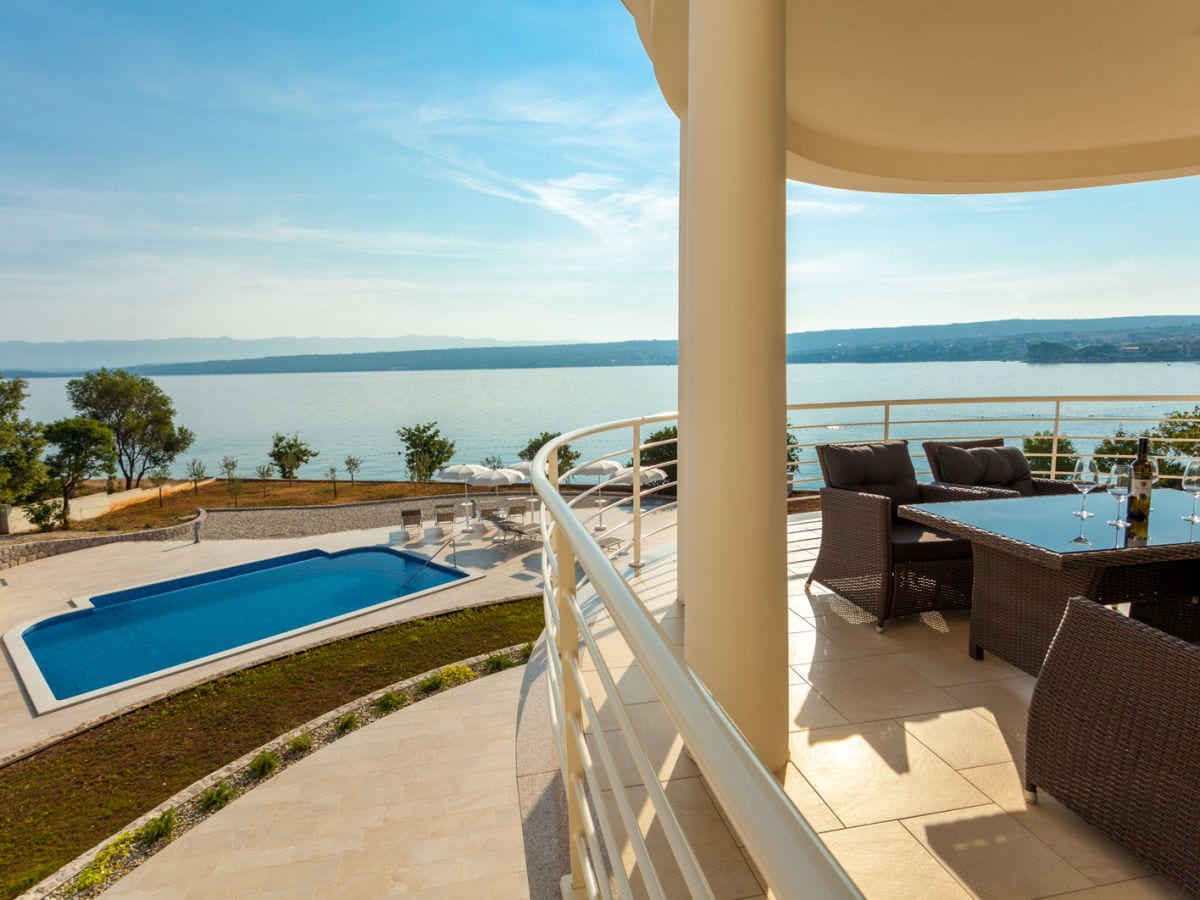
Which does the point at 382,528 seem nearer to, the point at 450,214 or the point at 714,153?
the point at 714,153

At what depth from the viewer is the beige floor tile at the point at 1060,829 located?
1.70m

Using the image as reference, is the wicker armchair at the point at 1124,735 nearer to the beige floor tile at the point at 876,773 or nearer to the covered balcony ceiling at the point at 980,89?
the beige floor tile at the point at 876,773

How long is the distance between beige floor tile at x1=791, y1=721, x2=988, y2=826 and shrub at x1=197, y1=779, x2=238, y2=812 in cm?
415

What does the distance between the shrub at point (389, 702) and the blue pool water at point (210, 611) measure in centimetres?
Result: 404

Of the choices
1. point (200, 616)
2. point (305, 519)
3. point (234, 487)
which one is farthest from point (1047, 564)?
point (234, 487)

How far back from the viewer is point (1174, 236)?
24938 millimetres

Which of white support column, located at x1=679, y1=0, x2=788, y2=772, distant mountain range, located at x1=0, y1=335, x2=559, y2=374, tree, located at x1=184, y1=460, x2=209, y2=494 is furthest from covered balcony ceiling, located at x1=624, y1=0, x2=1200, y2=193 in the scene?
distant mountain range, located at x1=0, y1=335, x2=559, y2=374

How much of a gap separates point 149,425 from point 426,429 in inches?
728

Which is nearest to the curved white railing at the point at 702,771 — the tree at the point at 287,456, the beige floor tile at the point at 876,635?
the beige floor tile at the point at 876,635

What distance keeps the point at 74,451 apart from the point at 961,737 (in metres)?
32.6

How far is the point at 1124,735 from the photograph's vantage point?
1.65 m

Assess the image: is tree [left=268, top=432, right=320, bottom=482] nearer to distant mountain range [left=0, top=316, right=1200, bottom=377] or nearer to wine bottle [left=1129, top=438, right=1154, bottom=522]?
distant mountain range [left=0, top=316, right=1200, bottom=377]

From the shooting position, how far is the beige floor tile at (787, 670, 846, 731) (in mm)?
2426

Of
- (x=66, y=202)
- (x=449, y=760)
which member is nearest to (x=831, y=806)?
(x=449, y=760)
